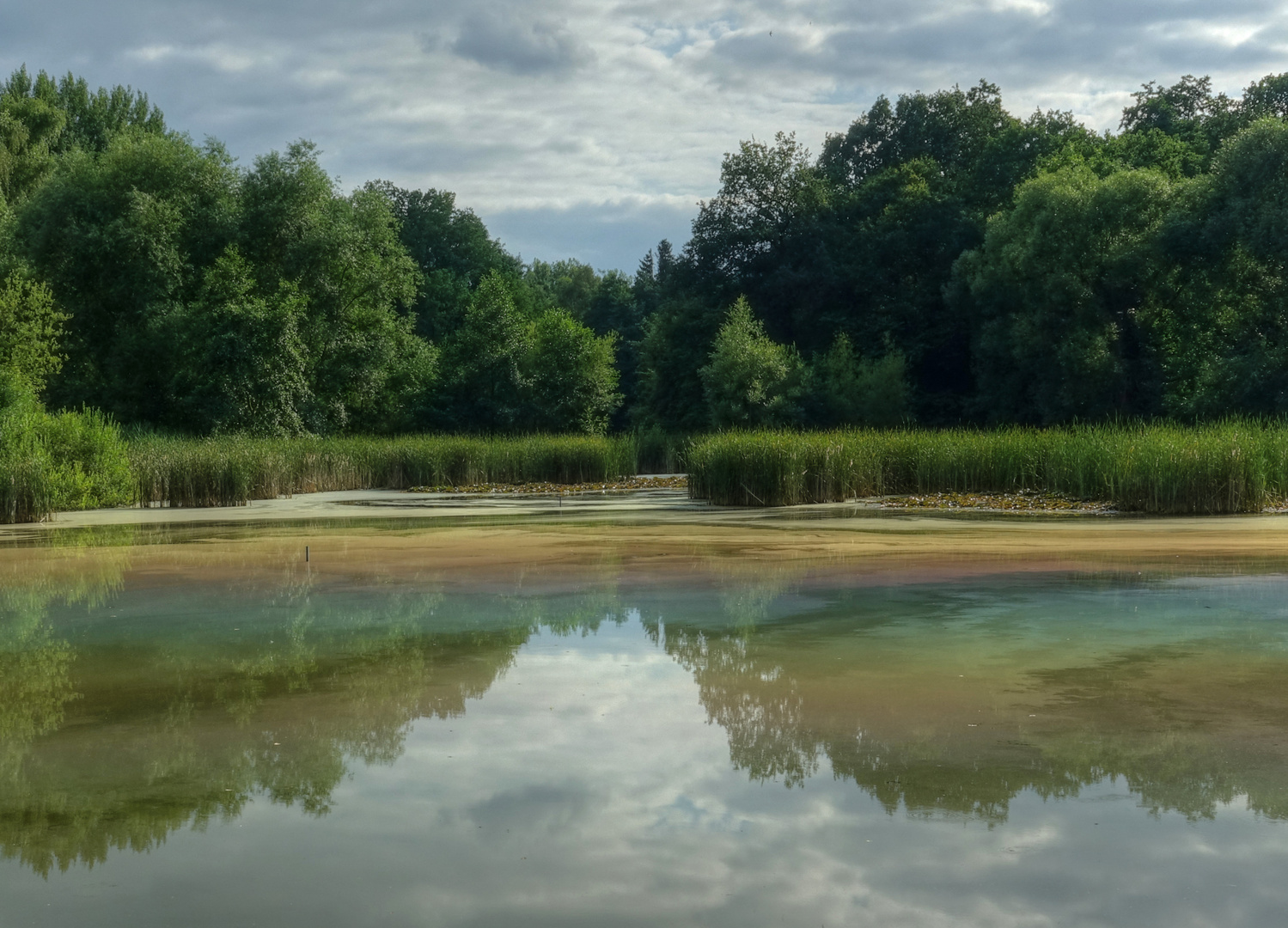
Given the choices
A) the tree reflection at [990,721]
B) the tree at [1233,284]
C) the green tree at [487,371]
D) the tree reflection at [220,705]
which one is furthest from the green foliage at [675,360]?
the tree reflection at [990,721]

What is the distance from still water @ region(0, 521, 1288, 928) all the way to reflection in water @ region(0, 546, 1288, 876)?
0.08ft

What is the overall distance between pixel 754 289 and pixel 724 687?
137 ft

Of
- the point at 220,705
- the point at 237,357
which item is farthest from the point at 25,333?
the point at 220,705

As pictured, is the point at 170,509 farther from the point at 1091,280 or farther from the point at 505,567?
the point at 1091,280

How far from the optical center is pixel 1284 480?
54.1ft

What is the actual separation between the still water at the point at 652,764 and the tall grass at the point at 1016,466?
822 cm

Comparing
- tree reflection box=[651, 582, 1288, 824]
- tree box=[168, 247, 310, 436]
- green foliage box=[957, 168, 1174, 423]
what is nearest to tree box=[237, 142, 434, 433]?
tree box=[168, 247, 310, 436]

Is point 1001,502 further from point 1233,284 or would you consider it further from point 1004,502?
point 1233,284

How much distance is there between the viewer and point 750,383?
38375mm

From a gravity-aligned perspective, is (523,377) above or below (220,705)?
above

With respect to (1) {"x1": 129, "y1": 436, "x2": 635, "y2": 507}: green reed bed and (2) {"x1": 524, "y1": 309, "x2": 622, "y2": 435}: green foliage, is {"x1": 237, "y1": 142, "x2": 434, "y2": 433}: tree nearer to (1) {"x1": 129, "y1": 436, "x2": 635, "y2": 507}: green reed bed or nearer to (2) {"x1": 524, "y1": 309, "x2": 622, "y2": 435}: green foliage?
(2) {"x1": 524, "y1": 309, "x2": 622, "y2": 435}: green foliage

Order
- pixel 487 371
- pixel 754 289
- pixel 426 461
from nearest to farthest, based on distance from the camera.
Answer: pixel 426 461, pixel 487 371, pixel 754 289

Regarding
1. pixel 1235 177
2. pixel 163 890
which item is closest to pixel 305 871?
pixel 163 890

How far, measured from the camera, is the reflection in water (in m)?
4.12
